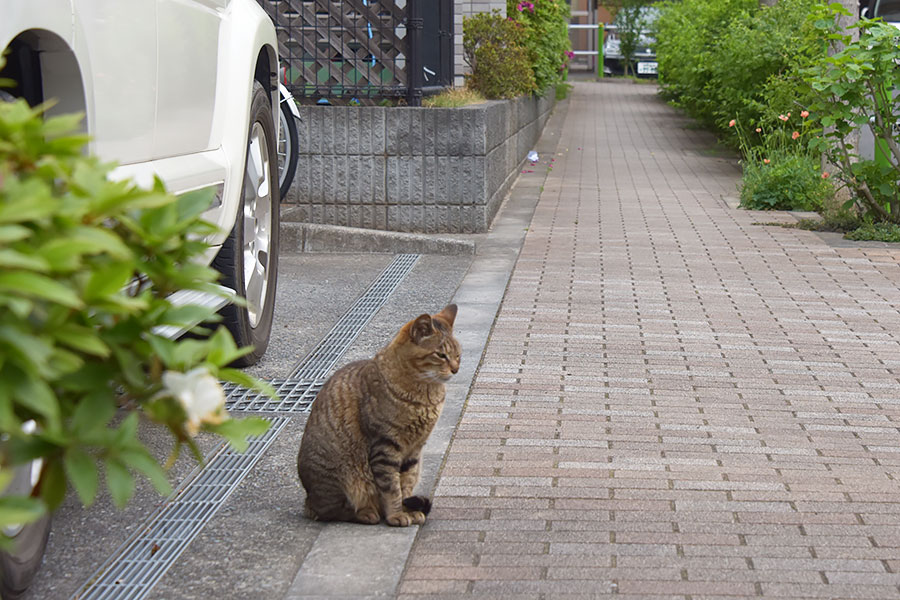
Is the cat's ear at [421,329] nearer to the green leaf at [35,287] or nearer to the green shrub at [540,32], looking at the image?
the green leaf at [35,287]

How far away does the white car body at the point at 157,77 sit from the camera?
2.85 m

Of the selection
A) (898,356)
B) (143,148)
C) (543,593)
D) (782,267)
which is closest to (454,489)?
(543,593)

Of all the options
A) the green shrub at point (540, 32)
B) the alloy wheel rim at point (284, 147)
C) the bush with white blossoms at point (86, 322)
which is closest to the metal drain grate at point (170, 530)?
the bush with white blossoms at point (86, 322)

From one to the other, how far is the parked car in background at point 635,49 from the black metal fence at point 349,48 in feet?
101

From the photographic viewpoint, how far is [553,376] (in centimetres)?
535

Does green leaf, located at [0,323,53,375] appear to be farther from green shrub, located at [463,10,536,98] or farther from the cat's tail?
green shrub, located at [463,10,536,98]

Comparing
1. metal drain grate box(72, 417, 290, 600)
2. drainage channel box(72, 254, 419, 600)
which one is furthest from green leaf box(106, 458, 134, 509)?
metal drain grate box(72, 417, 290, 600)

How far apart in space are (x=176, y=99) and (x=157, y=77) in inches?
9.2

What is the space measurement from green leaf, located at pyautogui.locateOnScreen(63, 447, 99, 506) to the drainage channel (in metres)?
1.06

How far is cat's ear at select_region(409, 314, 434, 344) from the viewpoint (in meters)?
3.46

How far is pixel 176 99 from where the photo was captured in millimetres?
3746

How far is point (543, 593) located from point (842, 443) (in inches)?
74.9

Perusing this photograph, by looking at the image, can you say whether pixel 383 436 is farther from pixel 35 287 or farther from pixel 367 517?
pixel 35 287

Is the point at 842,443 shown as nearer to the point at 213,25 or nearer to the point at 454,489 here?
the point at 454,489
